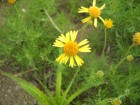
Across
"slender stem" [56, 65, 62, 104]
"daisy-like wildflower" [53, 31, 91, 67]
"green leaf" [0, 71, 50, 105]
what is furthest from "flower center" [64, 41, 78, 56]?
"green leaf" [0, 71, 50, 105]

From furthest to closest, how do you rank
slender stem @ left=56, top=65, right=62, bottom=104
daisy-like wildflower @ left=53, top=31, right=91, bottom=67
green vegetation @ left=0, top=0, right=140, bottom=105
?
1. green vegetation @ left=0, top=0, right=140, bottom=105
2. slender stem @ left=56, top=65, right=62, bottom=104
3. daisy-like wildflower @ left=53, top=31, right=91, bottom=67

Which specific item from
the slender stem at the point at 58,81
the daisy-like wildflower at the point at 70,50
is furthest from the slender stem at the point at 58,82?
the daisy-like wildflower at the point at 70,50

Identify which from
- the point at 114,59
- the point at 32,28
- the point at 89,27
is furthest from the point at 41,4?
the point at 114,59

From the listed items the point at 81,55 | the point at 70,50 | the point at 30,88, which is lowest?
the point at 30,88

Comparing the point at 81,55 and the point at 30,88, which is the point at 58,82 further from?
the point at 81,55

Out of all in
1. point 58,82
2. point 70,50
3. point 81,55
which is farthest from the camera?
point 81,55

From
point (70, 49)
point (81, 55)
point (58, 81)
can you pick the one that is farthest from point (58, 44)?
point (81, 55)

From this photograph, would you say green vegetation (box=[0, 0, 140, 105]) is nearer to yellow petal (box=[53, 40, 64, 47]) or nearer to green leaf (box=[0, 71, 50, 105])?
green leaf (box=[0, 71, 50, 105])

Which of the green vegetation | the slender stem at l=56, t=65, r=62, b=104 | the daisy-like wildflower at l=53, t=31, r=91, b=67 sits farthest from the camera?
the green vegetation

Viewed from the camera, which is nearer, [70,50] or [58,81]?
[70,50]

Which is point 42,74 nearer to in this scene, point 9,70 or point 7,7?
point 9,70

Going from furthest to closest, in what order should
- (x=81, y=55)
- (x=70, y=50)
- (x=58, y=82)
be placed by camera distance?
(x=81, y=55), (x=58, y=82), (x=70, y=50)
